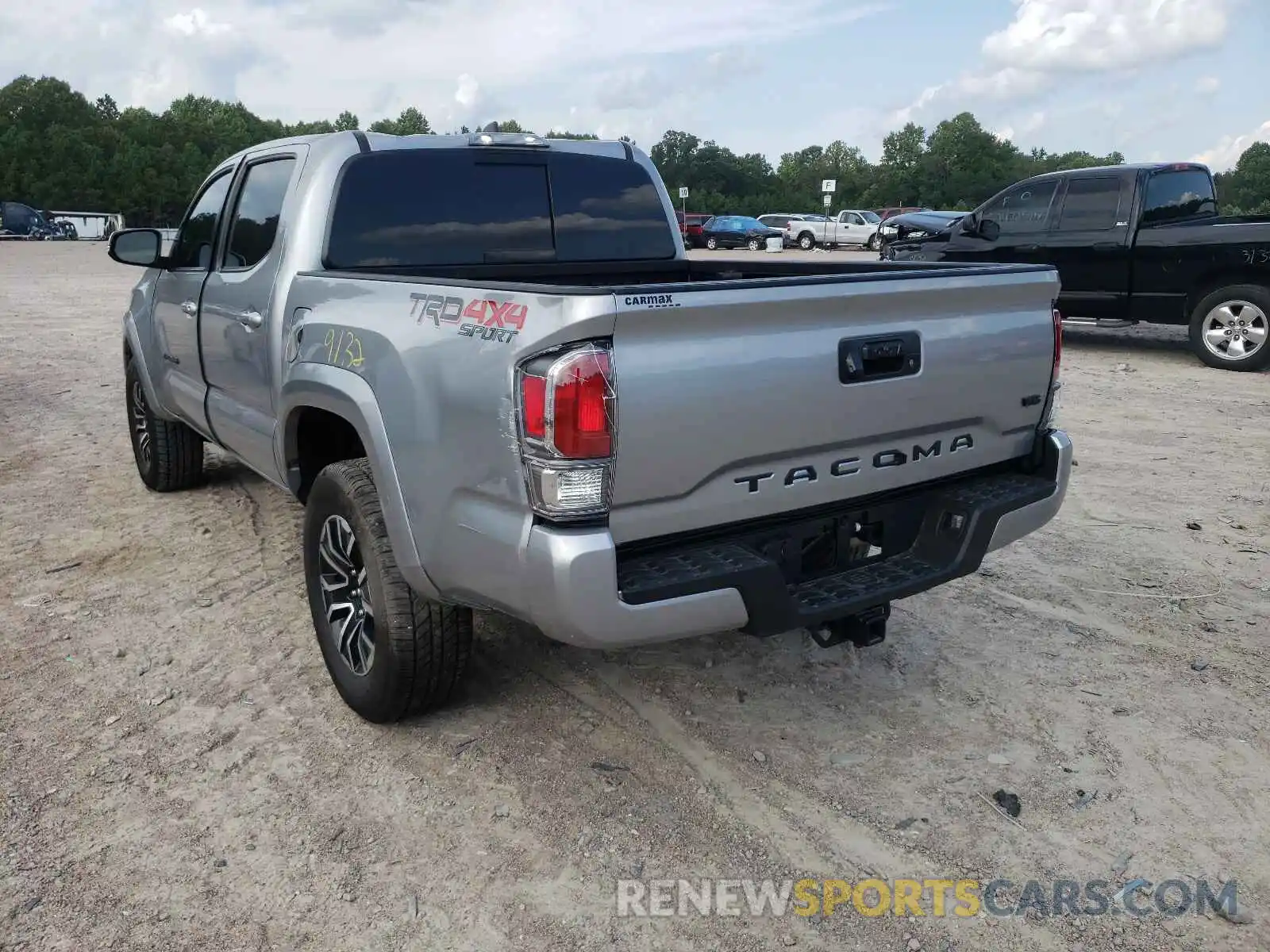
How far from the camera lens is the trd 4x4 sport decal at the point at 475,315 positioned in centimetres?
253

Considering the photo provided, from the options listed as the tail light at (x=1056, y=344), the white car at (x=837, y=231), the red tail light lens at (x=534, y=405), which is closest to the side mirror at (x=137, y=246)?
the red tail light lens at (x=534, y=405)

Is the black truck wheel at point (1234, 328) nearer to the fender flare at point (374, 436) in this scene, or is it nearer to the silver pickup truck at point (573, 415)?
the silver pickup truck at point (573, 415)

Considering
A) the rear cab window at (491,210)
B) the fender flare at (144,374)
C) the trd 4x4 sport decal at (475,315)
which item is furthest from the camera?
the fender flare at (144,374)

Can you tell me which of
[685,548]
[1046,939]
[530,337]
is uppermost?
A: [530,337]

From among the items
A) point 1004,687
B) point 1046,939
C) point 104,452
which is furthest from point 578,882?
point 104,452

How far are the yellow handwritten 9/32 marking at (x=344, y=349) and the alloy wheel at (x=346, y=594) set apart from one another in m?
0.51

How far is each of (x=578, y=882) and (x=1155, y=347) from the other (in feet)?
37.3

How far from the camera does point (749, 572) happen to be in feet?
8.70

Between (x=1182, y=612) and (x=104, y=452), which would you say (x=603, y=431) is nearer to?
(x=1182, y=612)

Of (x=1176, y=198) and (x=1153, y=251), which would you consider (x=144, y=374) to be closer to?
(x=1153, y=251)

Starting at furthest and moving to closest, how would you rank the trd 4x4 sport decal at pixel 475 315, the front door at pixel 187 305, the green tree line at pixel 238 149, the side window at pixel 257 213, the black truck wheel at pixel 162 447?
the green tree line at pixel 238 149 → the black truck wheel at pixel 162 447 → the front door at pixel 187 305 → the side window at pixel 257 213 → the trd 4x4 sport decal at pixel 475 315

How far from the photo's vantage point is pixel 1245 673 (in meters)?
3.74

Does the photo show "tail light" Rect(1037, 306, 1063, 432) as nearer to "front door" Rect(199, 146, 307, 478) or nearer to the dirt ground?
the dirt ground

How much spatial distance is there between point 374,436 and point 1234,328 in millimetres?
9729
